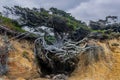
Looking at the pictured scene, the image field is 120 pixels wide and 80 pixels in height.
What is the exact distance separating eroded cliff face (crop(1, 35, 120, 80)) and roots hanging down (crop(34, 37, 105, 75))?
41 centimetres

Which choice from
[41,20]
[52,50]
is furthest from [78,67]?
[41,20]

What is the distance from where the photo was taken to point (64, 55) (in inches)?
757

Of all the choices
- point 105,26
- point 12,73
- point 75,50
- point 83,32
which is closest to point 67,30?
point 83,32

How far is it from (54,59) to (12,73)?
12.1 feet

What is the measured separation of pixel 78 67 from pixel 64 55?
1.65 meters

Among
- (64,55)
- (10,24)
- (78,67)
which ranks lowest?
(78,67)

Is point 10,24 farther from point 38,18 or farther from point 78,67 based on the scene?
point 78,67

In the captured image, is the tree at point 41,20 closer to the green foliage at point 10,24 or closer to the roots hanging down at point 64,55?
the green foliage at point 10,24

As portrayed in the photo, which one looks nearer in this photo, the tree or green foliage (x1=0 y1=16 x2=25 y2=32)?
green foliage (x1=0 y1=16 x2=25 y2=32)

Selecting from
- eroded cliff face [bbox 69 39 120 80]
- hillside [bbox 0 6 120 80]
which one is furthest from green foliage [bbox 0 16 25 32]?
eroded cliff face [bbox 69 39 120 80]

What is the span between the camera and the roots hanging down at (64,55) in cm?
1945

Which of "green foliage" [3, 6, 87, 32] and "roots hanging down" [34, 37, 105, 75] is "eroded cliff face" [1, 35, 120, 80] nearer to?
"roots hanging down" [34, 37, 105, 75]

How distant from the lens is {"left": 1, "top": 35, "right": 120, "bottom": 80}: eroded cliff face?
17.3 meters

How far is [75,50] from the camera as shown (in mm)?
19766
